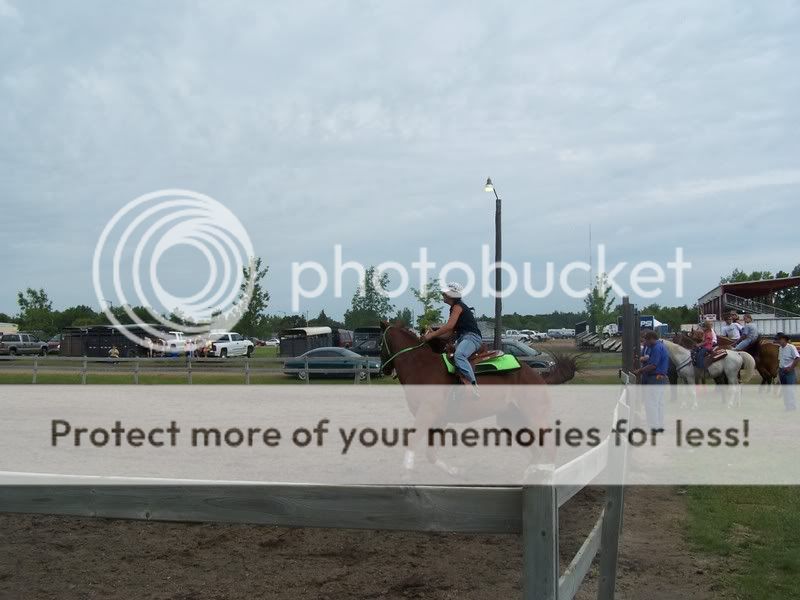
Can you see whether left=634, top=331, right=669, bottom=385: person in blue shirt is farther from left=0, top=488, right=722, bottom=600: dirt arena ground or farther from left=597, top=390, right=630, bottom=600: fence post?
left=597, top=390, right=630, bottom=600: fence post

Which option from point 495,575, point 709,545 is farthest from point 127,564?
point 709,545

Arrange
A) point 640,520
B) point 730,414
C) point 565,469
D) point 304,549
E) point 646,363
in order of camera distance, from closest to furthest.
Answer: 1. point 565,469
2. point 304,549
3. point 640,520
4. point 646,363
5. point 730,414

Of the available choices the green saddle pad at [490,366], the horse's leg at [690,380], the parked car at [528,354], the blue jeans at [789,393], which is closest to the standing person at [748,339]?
the blue jeans at [789,393]

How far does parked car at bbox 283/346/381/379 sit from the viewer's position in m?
26.1

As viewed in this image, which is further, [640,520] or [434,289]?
[434,289]

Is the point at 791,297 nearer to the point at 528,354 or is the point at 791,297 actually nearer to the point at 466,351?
the point at 528,354

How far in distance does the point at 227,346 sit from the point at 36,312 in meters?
37.7

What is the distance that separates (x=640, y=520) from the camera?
7.65m

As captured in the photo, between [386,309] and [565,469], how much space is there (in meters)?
52.9

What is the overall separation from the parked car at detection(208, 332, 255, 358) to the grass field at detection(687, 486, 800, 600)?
136ft

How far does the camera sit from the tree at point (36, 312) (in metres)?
74.0

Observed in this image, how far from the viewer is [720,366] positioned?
62.1 feet

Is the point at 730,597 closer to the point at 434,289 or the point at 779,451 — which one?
the point at 779,451

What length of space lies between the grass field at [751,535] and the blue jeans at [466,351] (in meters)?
3.16
